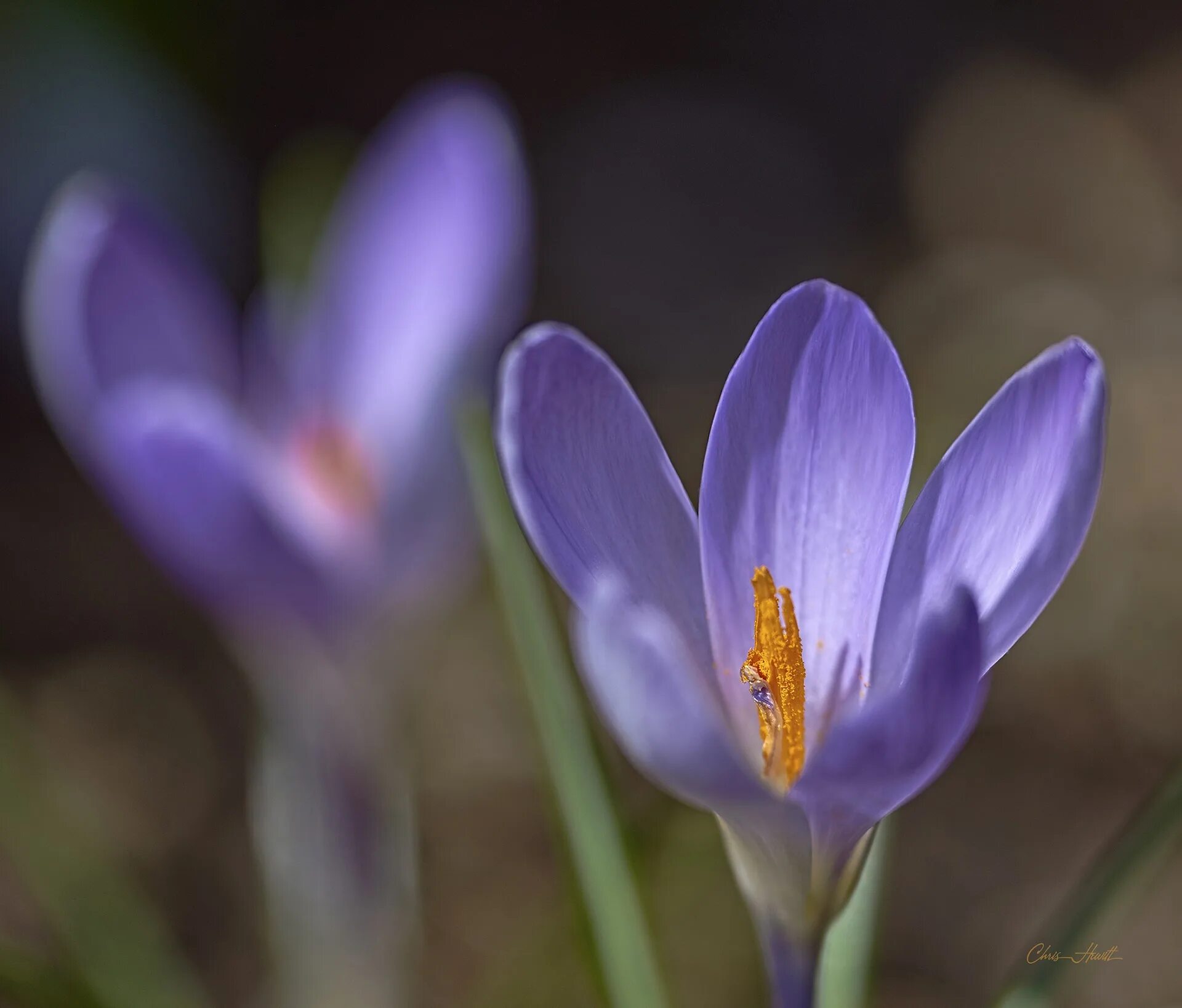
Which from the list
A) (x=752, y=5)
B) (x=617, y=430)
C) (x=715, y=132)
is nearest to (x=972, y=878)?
(x=617, y=430)

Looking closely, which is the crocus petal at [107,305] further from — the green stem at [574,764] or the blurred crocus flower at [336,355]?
the green stem at [574,764]

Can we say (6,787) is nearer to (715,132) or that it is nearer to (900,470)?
(900,470)

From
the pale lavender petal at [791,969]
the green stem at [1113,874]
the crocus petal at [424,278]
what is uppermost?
the crocus petal at [424,278]

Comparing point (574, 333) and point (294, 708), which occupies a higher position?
point (574, 333)

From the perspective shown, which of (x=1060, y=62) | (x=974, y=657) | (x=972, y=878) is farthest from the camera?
(x=1060, y=62)

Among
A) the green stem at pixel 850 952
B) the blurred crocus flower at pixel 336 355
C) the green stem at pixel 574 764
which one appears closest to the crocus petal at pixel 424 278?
the blurred crocus flower at pixel 336 355

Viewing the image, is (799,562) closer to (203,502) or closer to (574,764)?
(574,764)

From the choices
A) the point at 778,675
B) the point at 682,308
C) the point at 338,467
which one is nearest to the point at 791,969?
the point at 778,675

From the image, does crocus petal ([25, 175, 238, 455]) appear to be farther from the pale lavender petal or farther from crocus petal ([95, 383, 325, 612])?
the pale lavender petal
